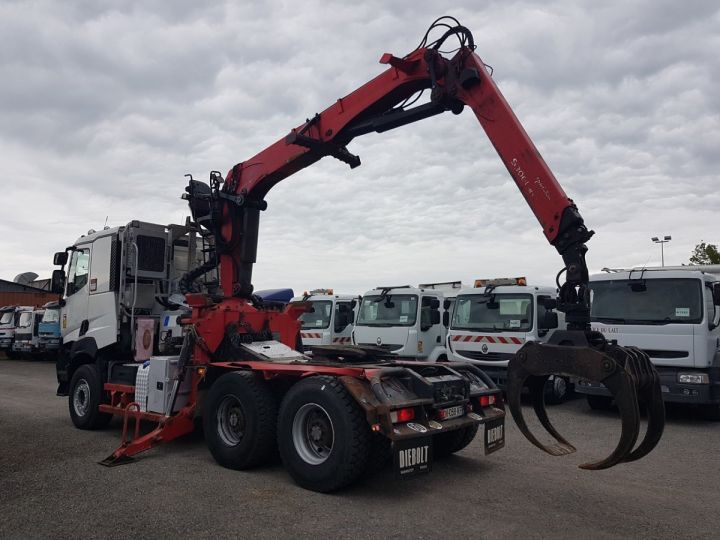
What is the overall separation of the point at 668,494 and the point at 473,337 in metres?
6.17

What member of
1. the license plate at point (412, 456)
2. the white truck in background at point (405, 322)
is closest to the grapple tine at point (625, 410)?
the license plate at point (412, 456)

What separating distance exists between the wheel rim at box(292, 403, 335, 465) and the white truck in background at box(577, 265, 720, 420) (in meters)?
6.13

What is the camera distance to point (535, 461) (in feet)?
22.5

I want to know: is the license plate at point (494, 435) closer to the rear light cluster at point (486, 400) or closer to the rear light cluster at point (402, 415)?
the rear light cluster at point (486, 400)

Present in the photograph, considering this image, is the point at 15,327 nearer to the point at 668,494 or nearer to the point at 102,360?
the point at 102,360

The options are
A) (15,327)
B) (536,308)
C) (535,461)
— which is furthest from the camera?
(15,327)

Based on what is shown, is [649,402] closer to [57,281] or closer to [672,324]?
[672,324]

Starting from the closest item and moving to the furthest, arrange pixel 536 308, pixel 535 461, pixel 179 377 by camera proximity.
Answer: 1. pixel 535 461
2. pixel 179 377
3. pixel 536 308

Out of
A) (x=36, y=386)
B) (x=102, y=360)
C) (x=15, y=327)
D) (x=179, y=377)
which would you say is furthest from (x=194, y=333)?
(x=15, y=327)

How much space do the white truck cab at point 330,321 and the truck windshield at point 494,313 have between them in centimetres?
300

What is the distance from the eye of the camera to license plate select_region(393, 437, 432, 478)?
501 centimetres

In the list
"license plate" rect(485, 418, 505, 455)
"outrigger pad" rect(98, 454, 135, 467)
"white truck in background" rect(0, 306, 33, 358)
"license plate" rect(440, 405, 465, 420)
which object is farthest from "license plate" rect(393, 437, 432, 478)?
"white truck in background" rect(0, 306, 33, 358)

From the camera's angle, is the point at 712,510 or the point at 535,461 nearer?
→ the point at 712,510

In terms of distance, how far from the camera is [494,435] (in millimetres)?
6340
